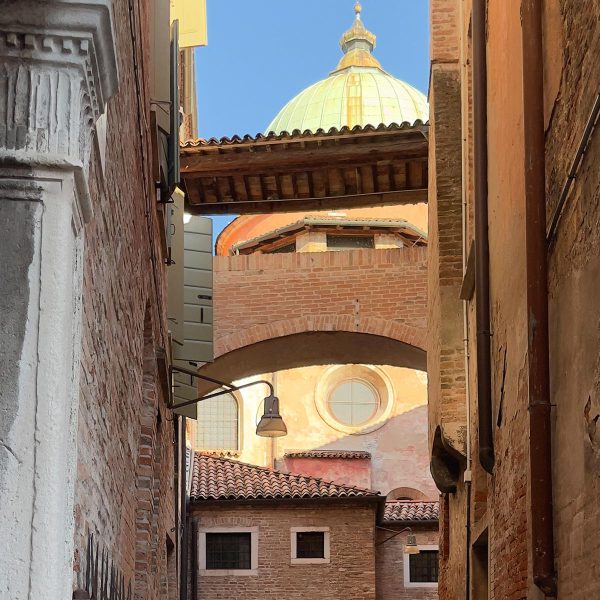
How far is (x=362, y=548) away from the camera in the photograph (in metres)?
25.0

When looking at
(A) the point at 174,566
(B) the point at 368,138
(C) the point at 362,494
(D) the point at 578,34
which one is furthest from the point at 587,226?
(C) the point at 362,494

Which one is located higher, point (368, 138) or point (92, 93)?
point (368, 138)

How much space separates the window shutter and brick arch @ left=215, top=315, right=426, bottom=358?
4308 mm

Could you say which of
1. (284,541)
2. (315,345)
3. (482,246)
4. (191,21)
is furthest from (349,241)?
(482,246)

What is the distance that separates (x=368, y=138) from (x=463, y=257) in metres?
5.25

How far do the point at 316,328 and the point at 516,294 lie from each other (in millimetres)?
10274

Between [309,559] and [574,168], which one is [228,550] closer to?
[309,559]

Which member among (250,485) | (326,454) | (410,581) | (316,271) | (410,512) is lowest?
(410,581)

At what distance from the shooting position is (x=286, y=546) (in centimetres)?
2523

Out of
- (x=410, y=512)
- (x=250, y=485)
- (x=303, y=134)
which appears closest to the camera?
(x=303, y=134)

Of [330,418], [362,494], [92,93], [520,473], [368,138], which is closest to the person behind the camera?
[92,93]

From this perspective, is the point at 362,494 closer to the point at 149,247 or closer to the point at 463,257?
the point at 463,257

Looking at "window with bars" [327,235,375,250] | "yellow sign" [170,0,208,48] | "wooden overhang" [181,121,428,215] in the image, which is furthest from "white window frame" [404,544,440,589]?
"yellow sign" [170,0,208,48]

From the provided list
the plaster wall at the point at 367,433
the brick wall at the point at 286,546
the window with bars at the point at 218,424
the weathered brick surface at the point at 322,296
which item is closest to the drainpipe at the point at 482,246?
the weathered brick surface at the point at 322,296
